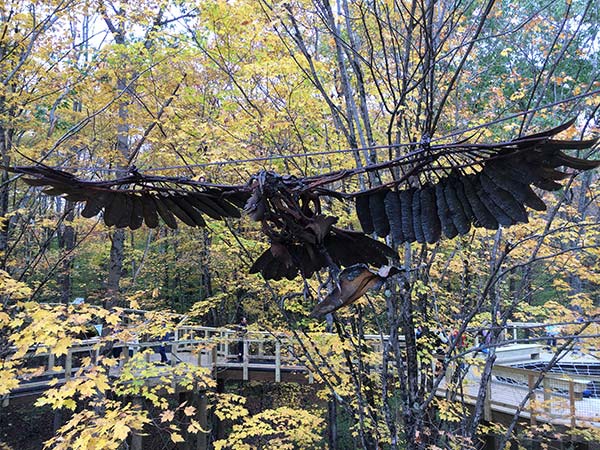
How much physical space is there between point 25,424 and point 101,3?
416 inches

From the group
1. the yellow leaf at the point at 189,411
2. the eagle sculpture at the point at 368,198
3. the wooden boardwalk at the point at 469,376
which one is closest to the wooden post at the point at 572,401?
the wooden boardwalk at the point at 469,376

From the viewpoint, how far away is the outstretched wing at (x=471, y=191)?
1.13m

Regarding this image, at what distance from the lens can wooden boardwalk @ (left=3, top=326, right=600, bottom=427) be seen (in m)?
5.34

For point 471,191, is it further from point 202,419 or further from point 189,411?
point 202,419

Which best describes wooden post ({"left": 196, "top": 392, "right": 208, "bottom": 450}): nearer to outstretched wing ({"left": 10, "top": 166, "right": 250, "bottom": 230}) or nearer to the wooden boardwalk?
the wooden boardwalk

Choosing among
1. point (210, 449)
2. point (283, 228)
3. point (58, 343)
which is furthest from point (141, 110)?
point (210, 449)

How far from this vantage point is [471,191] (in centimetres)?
130

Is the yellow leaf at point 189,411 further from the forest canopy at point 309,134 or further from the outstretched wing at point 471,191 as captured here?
the outstretched wing at point 471,191

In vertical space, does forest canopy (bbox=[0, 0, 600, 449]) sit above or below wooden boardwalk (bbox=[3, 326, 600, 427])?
above

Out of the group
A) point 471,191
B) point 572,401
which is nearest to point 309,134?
point 471,191

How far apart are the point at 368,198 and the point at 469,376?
689 centimetres

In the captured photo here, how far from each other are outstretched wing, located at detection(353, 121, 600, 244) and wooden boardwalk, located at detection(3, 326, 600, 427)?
2789mm

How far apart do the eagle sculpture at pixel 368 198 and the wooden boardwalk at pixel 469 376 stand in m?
2.57

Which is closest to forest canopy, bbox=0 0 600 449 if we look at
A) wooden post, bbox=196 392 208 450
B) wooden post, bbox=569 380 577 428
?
wooden post, bbox=569 380 577 428
